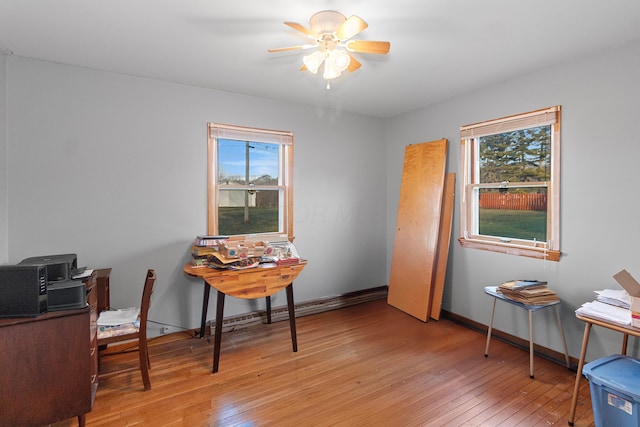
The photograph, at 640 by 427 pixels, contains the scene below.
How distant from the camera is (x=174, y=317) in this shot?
2986 millimetres

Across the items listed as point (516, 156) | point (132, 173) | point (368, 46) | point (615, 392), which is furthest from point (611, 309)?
point (132, 173)

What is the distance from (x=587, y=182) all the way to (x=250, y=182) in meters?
3.02

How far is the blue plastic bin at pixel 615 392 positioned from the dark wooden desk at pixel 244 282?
2021 millimetres

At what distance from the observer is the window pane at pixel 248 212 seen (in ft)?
10.8

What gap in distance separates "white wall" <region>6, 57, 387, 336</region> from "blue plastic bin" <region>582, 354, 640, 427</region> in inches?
102

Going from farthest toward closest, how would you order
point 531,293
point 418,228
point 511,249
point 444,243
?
point 418,228
point 444,243
point 511,249
point 531,293

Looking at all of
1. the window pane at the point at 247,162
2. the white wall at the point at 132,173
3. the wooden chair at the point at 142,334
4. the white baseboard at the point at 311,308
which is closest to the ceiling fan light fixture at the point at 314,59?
the white wall at the point at 132,173

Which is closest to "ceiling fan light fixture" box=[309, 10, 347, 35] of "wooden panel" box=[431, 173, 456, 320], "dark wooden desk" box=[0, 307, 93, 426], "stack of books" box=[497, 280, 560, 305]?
"dark wooden desk" box=[0, 307, 93, 426]

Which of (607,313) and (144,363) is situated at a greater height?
(607,313)

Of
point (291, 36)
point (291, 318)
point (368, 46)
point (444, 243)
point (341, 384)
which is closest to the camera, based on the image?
point (368, 46)

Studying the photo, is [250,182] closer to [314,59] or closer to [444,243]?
[314,59]

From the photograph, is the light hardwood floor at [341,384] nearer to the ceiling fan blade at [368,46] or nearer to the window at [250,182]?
the window at [250,182]

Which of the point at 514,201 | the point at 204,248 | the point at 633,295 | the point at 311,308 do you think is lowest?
the point at 311,308

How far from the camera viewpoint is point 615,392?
5.30ft
